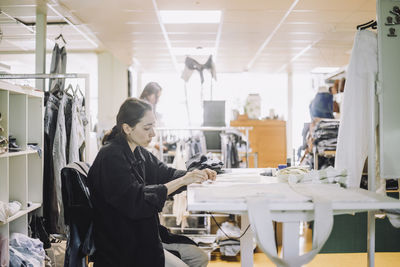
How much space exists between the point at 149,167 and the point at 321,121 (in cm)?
247

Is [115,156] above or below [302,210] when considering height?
above

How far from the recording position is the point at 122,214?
1.72 metres

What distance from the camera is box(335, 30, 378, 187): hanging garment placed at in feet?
6.39

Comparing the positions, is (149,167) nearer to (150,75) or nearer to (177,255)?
(177,255)

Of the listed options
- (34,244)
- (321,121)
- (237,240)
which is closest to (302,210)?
(34,244)

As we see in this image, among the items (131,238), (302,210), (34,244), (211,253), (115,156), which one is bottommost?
(211,253)

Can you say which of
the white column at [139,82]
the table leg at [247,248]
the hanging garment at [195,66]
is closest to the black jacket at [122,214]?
the table leg at [247,248]

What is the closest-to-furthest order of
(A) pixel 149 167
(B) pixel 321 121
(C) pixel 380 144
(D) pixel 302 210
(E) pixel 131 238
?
(D) pixel 302 210, (E) pixel 131 238, (C) pixel 380 144, (A) pixel 149 167, (B) pixel 321 121

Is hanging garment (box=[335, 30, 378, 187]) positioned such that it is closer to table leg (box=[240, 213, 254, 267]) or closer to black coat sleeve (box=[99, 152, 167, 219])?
table leg (box=[240, 213, 254, 267])

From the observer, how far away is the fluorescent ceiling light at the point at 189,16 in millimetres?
4484

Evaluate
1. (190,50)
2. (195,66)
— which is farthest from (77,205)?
(190,50)

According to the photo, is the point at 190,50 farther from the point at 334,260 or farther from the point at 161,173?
the point at 161,173

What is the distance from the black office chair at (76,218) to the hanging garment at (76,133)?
1.17 metres

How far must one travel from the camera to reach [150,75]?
9.59 metres
